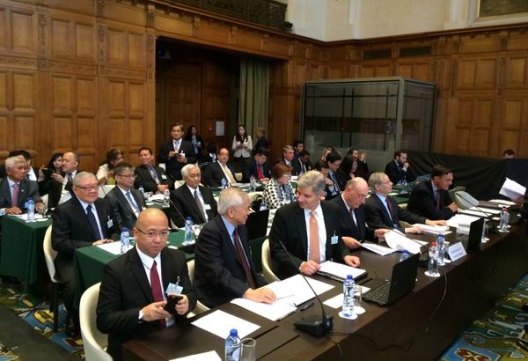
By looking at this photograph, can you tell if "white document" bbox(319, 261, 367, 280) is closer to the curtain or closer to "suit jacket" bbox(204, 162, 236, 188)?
"suit jacket" bbox(204, 162, 236, 188)

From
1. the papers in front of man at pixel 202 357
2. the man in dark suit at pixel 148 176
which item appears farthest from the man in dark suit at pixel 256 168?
the papers in front of man at pixel 202 357

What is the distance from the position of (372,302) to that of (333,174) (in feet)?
16.1

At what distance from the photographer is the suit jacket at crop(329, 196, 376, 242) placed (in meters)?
3.90

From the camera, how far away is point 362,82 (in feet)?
36.7

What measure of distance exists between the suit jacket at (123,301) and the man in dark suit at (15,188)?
3.25 metres

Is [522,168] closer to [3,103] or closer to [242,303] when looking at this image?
[242,303]

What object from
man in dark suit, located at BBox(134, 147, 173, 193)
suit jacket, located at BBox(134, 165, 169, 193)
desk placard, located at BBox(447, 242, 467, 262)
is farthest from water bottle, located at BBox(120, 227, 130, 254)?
suit jacket, located at BBox(134, 165, 169, 193)

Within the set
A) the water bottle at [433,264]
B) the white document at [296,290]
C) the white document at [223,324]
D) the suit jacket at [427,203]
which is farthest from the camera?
the suit jacket at [427,203]

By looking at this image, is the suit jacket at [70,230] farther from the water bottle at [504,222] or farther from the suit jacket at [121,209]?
the water bottle at [504,222]

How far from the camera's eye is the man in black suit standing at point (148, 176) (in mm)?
6422

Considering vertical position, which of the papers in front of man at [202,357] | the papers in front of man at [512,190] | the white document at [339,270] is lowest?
the papers in front of man at [202,357]

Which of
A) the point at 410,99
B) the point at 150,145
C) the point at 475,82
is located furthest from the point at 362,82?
the point at 150,145

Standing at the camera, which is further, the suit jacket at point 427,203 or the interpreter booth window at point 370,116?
the interpreter booth window at point 370,116

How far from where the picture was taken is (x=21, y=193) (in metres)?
5.08
